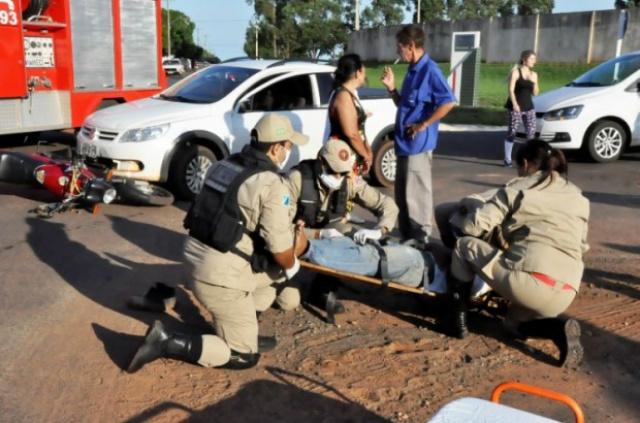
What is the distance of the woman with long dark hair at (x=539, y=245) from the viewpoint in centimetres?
457

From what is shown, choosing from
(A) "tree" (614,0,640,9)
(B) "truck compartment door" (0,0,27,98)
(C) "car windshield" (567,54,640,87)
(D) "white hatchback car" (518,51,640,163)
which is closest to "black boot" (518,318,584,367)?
(D) "white hatchback car" (518,51,640,163)

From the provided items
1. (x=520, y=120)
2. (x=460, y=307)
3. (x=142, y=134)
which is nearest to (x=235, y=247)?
(x=460, y=307)

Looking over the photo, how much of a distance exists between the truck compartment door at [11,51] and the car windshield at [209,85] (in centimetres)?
306

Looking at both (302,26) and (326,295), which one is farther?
(302,26)

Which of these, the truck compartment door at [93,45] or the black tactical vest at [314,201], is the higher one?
the truck compartment door at [93,45]

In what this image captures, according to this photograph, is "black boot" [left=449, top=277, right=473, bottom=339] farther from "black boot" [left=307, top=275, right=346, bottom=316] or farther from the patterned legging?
the patterned legging

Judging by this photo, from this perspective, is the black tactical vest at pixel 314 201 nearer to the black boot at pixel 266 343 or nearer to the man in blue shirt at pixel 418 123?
the black boot at pixel 266 343

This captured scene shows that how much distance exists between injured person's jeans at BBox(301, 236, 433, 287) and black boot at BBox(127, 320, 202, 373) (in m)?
1.06

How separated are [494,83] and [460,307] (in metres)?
30.7

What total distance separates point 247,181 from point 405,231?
2.69 metres

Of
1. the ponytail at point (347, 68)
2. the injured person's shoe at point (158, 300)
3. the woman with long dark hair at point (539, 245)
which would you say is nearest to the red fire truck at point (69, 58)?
the ponytail at point (347, 68)

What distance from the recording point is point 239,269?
14.4 feet

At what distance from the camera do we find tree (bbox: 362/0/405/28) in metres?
67.9

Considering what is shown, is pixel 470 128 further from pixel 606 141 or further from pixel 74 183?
pixel 74 183
